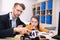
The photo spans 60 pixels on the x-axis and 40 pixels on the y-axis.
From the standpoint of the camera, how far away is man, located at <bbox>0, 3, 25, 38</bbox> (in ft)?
6.21

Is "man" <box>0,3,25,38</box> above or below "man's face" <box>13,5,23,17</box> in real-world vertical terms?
below

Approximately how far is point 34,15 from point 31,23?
143mm

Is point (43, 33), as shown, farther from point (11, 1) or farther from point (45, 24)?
point (11, 1)

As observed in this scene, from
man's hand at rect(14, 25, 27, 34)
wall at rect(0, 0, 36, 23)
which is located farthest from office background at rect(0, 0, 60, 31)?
man's hand at rect(14, 25, 27, 34)

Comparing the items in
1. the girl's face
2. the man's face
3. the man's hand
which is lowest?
the man's hand

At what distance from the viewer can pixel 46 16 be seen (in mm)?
2062

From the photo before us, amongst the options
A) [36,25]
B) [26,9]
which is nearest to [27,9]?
[26,9]

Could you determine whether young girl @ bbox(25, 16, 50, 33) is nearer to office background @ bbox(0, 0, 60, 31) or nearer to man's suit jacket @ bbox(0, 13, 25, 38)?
office background @ bbox(0, 0, 60, 31)

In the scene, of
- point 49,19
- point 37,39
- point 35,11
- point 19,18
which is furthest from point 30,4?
point 37,39

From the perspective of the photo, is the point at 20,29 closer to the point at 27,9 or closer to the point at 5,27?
the point at 5,27

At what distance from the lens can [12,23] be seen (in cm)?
194

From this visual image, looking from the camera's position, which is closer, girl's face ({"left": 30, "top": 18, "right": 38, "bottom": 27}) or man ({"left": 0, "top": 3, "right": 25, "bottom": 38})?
man ({"left": 0, "top": 3, "right": 25, "bottom": 38})

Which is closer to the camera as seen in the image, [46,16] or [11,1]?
[11,1]

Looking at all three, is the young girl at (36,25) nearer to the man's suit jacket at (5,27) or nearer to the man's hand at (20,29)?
the man's hand at (20,29)
